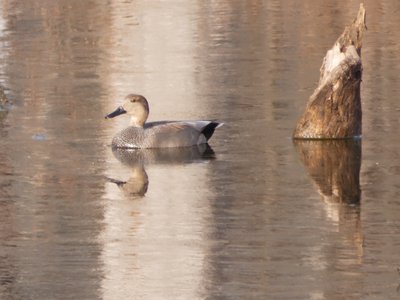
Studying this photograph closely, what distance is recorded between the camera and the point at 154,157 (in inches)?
734

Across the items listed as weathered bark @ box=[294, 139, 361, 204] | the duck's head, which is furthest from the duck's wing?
weathered bark @ box=[294, 139, 361, 204]

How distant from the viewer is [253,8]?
36.4 metres

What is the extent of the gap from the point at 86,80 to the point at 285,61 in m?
3.69

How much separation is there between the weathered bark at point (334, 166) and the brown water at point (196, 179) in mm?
32

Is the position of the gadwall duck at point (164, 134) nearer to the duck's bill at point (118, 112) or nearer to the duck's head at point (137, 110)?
the duck's head at point (137, 110)

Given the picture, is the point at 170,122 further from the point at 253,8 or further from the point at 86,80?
the point at 253,8

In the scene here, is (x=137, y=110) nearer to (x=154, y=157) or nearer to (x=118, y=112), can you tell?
(x=118, y=112)

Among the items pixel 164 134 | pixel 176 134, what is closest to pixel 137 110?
pixel 164 134

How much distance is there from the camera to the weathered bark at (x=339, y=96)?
19.0m

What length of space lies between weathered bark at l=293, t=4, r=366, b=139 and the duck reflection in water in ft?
4.12

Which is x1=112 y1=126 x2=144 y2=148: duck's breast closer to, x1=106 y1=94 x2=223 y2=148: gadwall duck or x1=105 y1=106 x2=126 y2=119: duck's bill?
x1=106 y1=94 x2=223 y2=148: gadwall duck

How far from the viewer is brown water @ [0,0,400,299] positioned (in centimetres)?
1262

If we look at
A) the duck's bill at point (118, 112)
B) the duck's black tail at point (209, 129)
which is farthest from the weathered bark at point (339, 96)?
the duck's bill at point (118, 112)

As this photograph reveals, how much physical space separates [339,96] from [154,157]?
2.23 metres
